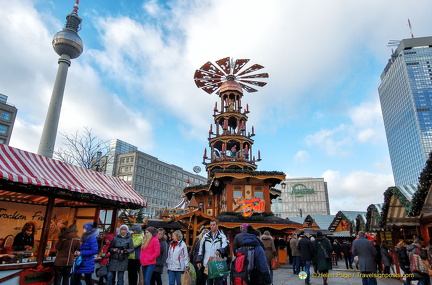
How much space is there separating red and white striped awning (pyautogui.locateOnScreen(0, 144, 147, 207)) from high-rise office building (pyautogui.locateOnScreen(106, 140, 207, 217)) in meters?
69.7

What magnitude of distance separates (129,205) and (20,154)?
445 cm

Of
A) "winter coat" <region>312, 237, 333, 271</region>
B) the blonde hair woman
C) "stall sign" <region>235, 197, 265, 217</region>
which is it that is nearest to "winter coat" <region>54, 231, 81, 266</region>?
the blonde hair woman

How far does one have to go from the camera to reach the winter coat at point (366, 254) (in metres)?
7.45

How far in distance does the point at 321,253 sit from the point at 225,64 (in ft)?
89.4

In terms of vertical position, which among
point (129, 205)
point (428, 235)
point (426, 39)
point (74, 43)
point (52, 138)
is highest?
point (426, 39)

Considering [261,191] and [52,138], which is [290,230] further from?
[52,138]

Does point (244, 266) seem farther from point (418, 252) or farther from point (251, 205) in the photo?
point (251, 205)

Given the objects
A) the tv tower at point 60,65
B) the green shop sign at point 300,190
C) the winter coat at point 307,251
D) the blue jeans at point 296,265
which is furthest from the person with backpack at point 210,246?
the green shop sign at point 300,190

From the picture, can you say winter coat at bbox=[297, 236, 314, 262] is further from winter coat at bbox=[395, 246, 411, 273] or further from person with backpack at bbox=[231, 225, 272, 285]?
person with backpack at bbox=[231, 225, 272, 285]

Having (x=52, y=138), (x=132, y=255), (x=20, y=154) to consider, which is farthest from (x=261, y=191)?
(x=52, y=138)

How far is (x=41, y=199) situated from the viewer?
37.2ft

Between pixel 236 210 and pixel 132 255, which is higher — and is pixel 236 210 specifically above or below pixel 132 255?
above

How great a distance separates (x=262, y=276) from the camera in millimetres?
4883

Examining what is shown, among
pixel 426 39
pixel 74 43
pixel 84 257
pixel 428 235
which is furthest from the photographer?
pixel 426 39
